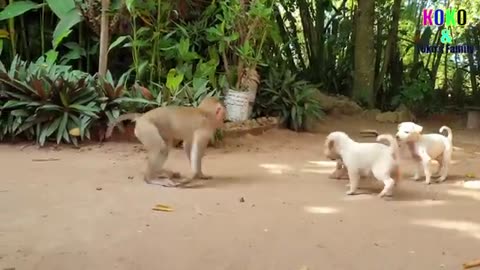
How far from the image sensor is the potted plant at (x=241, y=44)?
7.62 m

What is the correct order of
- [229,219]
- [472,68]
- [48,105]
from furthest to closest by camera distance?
[472,68] → [48,105] → [229,219]

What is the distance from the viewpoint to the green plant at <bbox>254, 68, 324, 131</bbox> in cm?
859

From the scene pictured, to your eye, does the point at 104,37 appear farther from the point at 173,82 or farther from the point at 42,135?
the point at 42,135

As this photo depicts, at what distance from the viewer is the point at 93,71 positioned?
884cm

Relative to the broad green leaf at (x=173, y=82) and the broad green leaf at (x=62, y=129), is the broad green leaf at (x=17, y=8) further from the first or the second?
the broad green leaf at (x=173, y=82)

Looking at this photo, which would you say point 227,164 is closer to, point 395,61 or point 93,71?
point 93,71

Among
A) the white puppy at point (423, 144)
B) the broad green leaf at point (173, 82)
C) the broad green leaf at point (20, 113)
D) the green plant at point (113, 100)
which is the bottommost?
the white puppy at point (423, 144)

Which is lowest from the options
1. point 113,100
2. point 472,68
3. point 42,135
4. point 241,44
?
point 42,135

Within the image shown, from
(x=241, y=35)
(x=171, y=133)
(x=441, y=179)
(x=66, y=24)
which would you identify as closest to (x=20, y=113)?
(x=66, y=24)

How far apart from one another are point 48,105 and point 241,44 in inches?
97.2

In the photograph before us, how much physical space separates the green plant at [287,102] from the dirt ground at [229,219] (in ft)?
8.02

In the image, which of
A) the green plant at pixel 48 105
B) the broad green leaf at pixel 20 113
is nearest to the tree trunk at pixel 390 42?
the green plant at pixel 48 105

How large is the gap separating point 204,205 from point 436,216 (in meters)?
1.53

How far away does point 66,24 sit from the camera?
7.93 metres
